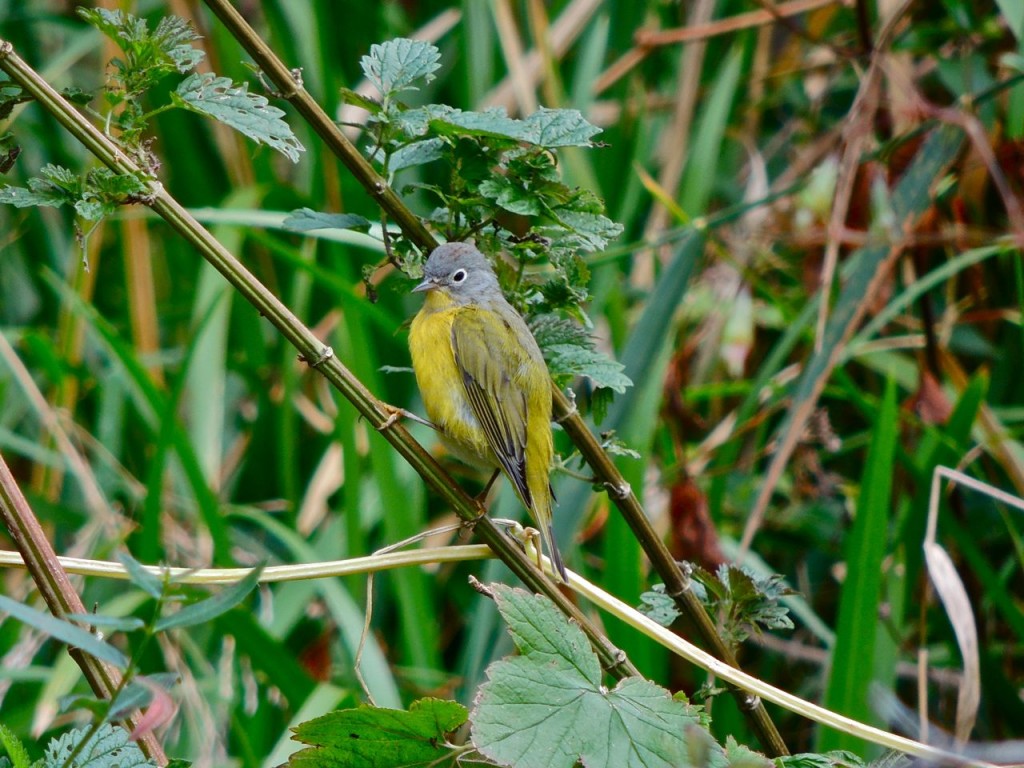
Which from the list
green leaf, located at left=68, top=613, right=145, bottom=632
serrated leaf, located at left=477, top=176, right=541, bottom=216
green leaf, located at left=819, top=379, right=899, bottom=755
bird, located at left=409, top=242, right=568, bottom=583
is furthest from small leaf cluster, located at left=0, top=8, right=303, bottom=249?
green leaf, located at left=819, top=379, right=899, bottom=755

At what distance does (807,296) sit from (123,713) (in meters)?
3.67

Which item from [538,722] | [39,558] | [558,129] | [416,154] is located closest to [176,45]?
[416,154]

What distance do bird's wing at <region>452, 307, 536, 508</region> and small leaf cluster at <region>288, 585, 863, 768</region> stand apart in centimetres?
93

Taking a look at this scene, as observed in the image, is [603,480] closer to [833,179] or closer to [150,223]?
[833,179]

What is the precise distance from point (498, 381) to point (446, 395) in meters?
0.13

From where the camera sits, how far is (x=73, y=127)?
1183mm

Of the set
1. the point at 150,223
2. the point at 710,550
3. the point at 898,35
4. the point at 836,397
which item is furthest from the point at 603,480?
the point at 150,223

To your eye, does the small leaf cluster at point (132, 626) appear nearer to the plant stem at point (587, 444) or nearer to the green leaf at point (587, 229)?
the plant stem at point (587, 444)

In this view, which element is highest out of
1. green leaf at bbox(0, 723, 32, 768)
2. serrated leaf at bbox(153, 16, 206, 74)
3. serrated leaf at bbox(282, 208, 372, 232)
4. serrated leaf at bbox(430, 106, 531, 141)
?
serrated leaf at bbox(153, 16, 206, 74)

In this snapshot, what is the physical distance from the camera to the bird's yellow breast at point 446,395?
236 centimetres

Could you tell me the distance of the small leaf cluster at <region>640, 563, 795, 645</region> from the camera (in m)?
1.43

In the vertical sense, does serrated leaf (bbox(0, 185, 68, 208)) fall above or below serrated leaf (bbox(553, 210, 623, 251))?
above

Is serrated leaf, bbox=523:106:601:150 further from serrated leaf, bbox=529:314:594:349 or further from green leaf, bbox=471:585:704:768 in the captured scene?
green leaf, bbox=471:585:704:768

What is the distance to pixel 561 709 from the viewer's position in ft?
3.69
